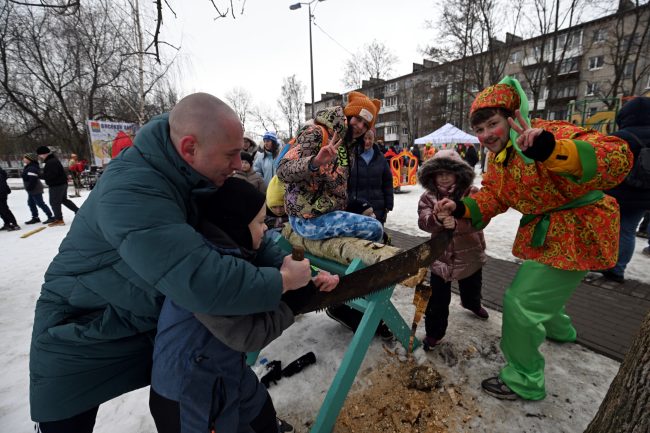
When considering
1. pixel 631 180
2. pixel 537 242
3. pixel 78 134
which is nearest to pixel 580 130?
pixel 537 242

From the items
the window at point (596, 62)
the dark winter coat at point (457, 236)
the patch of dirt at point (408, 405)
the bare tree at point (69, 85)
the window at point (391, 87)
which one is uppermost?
the window at point (391, 87)

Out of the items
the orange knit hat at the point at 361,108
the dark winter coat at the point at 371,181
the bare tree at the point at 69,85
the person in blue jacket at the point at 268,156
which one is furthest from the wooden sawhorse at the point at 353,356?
the bare tree at the point at 69,85

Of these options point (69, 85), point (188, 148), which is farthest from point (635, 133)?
point (69, 85)

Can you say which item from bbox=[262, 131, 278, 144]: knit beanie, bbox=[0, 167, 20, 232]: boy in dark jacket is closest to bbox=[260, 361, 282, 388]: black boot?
bbox=[262, 131, 278, 144]: knit beanie

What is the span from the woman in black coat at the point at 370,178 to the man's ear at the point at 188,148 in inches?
122

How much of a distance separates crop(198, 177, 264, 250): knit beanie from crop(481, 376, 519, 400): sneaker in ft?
6.84

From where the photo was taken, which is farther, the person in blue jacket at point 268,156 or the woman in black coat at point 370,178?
the person in blue jacket at point 268,156

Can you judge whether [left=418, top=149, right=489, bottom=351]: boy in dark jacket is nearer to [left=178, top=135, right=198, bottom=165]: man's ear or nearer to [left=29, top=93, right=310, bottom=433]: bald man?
[left=29, top=93, right=310, bottom=433]: bald man

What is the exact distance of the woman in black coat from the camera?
4.06 metres

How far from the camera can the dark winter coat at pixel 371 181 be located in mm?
4059

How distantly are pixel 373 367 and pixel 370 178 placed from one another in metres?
2.43

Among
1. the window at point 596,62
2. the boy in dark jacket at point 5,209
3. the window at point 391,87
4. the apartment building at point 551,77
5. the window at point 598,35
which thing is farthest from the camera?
the window at point 391,87

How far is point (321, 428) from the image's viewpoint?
1.71 meters

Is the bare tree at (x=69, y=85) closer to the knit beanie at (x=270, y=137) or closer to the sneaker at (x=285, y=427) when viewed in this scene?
the knit beanie at (x=270, y=137)
